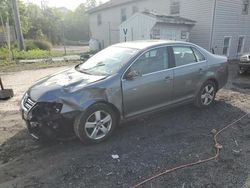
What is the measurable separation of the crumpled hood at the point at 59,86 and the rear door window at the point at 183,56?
178 centimetres

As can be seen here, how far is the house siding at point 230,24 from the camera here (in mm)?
14582

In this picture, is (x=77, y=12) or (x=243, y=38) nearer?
(x=243, y=38)

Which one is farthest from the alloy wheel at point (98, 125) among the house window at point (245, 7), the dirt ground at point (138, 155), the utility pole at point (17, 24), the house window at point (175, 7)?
the house window at point (245, 7)

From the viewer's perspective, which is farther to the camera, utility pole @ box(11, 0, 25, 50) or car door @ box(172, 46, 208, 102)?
utility pole @ box(11, 0, 25, 50)

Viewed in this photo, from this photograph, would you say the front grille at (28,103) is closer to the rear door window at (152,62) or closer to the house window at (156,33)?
the rear door window at (152,62)

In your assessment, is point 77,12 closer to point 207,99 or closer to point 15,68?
point 15,68

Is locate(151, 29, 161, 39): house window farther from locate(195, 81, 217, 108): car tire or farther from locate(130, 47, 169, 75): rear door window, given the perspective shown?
locate(130, 47, 169, 75): rear door window

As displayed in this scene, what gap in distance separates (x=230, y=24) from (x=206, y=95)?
40.4 ft

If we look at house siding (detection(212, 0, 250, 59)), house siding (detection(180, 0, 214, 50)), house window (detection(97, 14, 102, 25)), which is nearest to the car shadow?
house siding (detection(180, 0, 214, 50))

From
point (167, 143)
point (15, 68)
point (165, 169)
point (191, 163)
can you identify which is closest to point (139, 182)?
point (165, 169)

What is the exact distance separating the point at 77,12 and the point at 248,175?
56.1 m

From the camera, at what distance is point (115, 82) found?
152 inches

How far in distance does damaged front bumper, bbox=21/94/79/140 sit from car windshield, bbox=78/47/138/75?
1.04 metres

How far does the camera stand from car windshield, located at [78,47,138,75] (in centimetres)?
414
